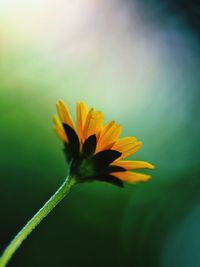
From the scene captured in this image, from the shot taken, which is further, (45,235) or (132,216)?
(132,216)

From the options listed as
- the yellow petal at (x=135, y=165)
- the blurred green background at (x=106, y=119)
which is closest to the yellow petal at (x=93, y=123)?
the yellow petal at (x=135, y=165)

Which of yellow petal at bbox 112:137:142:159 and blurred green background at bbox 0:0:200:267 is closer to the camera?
yellow petal at bbox 112:137:142:159

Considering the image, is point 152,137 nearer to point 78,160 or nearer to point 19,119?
point 19,119

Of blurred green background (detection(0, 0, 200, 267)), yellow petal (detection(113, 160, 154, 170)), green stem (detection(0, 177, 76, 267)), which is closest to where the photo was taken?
green stem (detection(0, 177, 76, 267))

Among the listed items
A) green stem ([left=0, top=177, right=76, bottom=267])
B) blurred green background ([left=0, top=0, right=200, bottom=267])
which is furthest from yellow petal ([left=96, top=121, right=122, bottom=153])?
blurred green background ([left=0, top=0, right=200, bottom=267])

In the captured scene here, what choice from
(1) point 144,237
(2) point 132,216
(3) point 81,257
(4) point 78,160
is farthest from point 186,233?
(4) point 78,160

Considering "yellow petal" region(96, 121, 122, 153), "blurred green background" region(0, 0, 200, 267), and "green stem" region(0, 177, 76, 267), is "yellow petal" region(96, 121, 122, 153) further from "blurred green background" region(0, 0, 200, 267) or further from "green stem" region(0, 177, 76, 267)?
"blurred green background" region(0, 0, 200, 267)
